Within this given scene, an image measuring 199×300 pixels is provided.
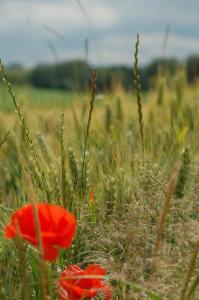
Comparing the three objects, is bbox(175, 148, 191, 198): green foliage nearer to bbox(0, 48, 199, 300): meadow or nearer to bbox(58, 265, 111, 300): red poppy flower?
bbox(0, 48, 199, 300): meadow

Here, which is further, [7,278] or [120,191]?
[120,191]

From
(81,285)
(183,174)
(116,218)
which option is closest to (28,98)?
(183,174)

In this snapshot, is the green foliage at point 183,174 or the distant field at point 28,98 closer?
the green foliage at point 183,174

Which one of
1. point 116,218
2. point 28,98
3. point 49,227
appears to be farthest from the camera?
point 28,98

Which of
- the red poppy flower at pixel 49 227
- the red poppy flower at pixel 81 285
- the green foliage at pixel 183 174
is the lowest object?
the red poppy flower at pixel 81 285

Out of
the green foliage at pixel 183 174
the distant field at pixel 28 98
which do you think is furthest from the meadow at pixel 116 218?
the distant field at pixel 28 98

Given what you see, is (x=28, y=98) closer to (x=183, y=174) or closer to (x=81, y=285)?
(x=183, y=174)

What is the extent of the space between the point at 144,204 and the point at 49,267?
8.4 inches

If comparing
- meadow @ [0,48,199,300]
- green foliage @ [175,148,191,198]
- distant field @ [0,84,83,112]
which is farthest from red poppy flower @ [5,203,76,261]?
green foliage @ [175,148,191,198]

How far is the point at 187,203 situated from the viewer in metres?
1.11

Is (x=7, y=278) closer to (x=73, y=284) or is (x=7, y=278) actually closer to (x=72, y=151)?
(x=73, y=284)

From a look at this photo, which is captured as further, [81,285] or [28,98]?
[28,98]

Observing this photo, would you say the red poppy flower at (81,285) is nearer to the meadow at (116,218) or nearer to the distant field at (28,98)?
the meadow at (116,218)

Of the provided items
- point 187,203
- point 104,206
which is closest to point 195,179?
point 187,203
